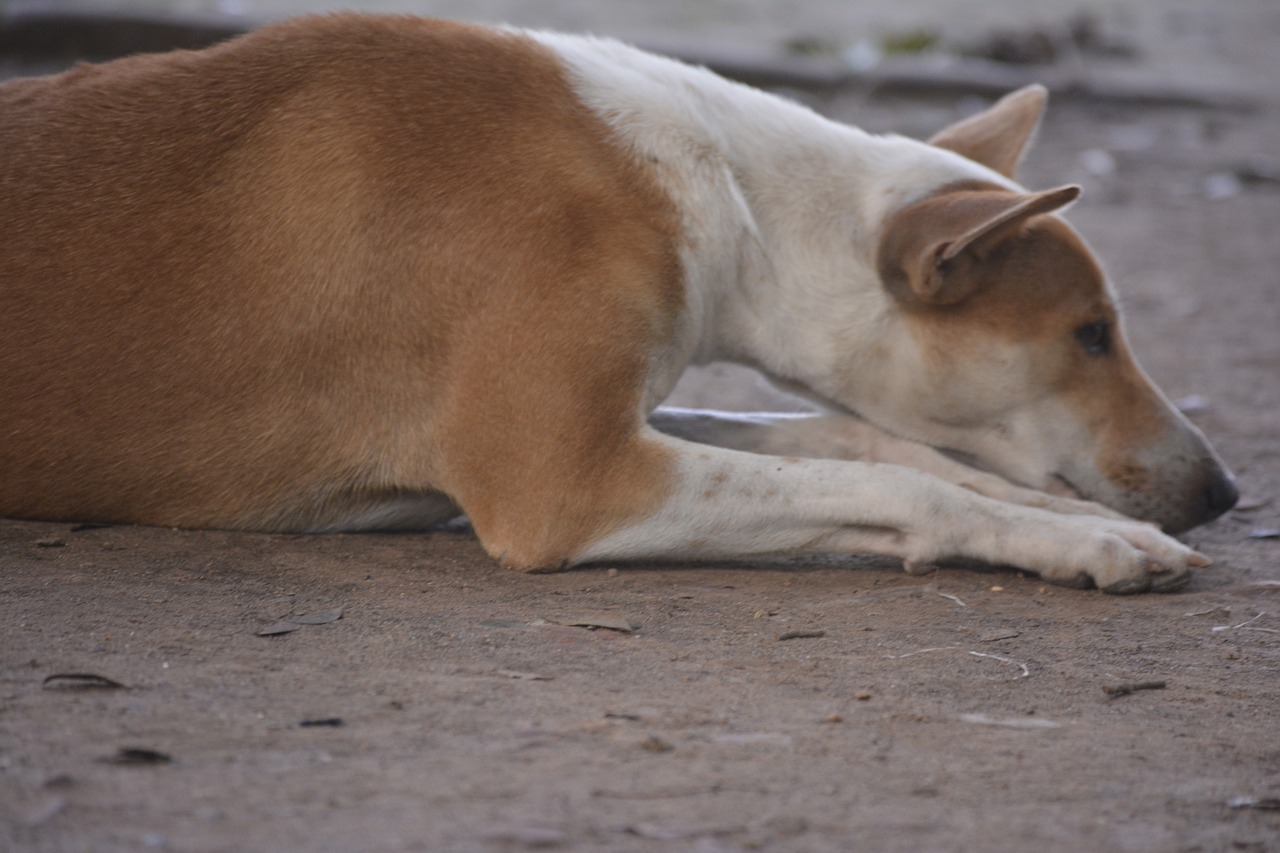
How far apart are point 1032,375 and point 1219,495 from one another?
0.56m

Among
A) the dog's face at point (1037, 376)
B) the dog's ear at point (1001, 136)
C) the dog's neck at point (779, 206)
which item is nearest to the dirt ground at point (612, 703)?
the dog's face at point (1037, 376)

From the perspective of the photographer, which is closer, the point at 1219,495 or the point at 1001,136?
the point at 1219,495

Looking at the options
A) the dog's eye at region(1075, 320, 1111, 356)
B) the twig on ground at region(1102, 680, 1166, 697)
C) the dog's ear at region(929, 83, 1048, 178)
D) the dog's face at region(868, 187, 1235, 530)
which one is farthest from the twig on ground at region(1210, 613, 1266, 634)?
the dog's ear at region(929, 83, 1048, 178)

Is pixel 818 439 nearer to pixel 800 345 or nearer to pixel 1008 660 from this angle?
pixel 800 345

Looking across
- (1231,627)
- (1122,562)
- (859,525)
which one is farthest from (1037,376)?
(1231,627)

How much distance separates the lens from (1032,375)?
355cm

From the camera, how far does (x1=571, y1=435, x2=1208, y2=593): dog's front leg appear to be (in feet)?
10.5

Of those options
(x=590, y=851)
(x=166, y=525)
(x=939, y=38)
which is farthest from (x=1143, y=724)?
(x=939, y=38)

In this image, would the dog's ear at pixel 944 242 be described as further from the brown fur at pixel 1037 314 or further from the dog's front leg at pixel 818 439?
the dog's front leg at pixel 818 439

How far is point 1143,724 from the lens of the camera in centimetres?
253

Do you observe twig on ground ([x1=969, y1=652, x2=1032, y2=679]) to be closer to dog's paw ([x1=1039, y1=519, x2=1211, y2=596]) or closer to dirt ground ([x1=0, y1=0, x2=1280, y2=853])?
dirt ground ([x1=0, y1=0, x2=1280, y2=853])

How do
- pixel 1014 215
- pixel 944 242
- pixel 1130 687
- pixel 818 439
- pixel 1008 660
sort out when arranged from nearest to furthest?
pixel 1130 687
pixel 1008 660
pixel 1014 215
pixel 944 242
pixel 818 439

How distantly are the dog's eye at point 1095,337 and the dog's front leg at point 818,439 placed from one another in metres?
0.38

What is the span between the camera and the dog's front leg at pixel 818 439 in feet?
11.8
